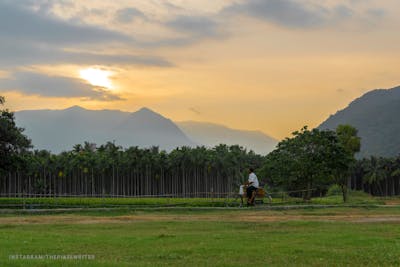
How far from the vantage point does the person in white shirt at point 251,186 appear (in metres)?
30.4

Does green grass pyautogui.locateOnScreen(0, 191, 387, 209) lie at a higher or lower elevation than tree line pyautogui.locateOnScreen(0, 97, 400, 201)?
lower

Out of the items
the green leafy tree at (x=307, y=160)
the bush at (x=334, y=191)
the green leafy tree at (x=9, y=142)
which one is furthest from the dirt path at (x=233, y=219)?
the bush at (x=334, y=191)

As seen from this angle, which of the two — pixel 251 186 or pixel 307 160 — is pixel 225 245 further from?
pixel 307 160

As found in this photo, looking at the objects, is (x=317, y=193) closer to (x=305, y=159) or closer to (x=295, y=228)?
(x=305, y=159)

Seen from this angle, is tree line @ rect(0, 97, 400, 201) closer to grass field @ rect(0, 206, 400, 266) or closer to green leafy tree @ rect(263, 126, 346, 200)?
green leafy tree @ rect(263, 126, 346, 200)

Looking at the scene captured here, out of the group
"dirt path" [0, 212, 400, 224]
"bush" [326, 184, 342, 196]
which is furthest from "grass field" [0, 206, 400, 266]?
"bush" [326, 184, 342, 196]

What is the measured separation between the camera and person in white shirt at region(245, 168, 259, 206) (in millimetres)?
30438

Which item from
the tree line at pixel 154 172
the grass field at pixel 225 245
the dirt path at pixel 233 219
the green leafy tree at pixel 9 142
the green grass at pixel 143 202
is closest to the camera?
the grass field at pixel 225 245

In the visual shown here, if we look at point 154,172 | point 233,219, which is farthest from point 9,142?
point 154,172

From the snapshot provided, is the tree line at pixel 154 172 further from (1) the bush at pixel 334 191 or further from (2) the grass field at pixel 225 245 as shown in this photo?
(2) the grass field at pixel 225 245

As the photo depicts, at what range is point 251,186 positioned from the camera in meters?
30.6

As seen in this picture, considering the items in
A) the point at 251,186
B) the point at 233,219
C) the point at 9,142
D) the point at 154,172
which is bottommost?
the point at 233,219

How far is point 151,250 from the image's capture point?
1366cm

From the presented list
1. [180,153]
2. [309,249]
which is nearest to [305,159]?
[309,249]
